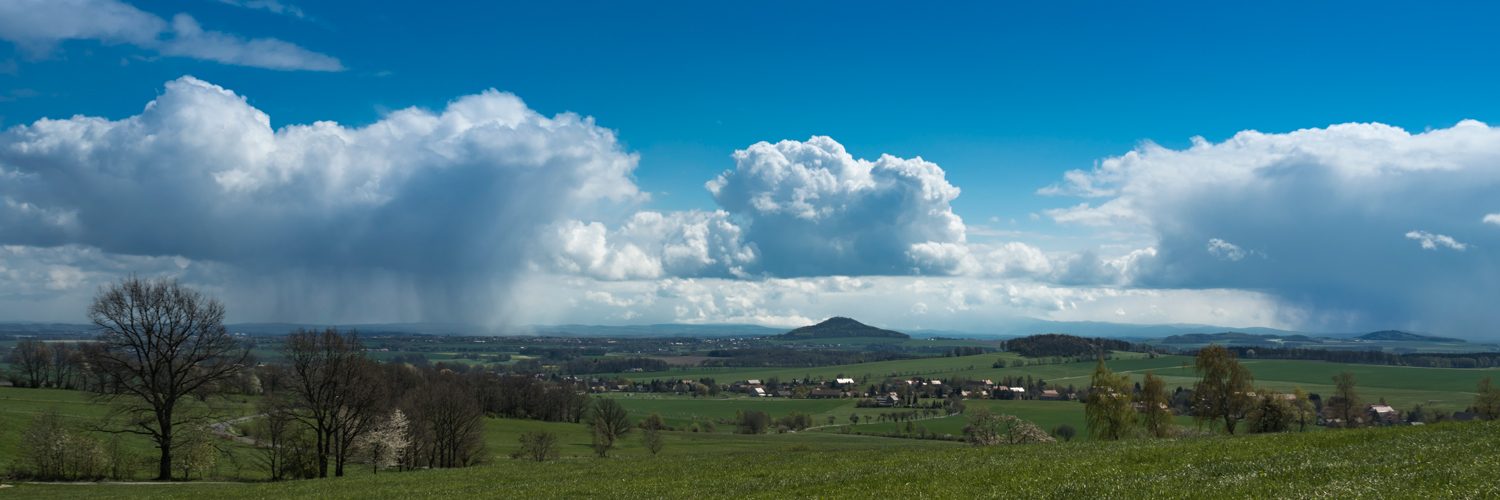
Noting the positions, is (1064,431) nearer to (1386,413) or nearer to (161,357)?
(1386,413)

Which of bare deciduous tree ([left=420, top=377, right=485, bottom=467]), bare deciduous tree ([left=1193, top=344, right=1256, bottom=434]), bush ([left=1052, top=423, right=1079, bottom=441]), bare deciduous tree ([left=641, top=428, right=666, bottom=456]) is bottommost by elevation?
bush ([left=1052, top=423, right=1079, bottom=441])

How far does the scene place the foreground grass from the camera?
12.9 metres

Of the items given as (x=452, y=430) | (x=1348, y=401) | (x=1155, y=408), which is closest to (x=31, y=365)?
(x=452, y=430)

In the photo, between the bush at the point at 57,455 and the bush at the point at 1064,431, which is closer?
the bush at the point at 57,455

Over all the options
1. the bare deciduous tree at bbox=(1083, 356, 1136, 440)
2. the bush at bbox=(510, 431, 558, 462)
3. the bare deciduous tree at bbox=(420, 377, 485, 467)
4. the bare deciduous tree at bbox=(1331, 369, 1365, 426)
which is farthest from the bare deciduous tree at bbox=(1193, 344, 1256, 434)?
the bare deciduous tree at bbox=(420, 377, 485, 467)

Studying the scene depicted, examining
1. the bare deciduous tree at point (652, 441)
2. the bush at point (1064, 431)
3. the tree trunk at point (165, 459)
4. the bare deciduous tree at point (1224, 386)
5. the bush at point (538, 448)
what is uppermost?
the bare deciduous tree at point (1224, 386)

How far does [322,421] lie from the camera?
4534 centimetres

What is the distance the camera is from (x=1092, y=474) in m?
16.4

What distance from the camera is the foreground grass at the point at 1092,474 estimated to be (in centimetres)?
1287

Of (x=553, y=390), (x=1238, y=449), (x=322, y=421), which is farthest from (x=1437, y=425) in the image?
(x=553, y=390)

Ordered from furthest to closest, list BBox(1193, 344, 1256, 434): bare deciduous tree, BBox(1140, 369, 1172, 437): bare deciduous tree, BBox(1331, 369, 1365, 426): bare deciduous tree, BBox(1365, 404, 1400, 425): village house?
BBox(1365, 404, 1400, 425): village house, BBox(1331, 369, 1365, 426): bare deciduous tree, BBox(1140, 369, 1172, 437): bare deciduous tree, BBox(1193, 344, 1256, 434): bare deciduous tree

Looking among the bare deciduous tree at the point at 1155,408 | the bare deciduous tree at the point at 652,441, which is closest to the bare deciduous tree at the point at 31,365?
the bare deciduous tree at the point at 652,441

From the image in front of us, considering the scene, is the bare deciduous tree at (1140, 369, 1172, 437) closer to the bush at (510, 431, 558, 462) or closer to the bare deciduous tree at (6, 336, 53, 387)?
the bush at (510, 431, 558, 462)

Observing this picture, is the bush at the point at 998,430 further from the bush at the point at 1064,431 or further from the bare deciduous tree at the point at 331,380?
the bare deciduous tree at the point at 331,380
